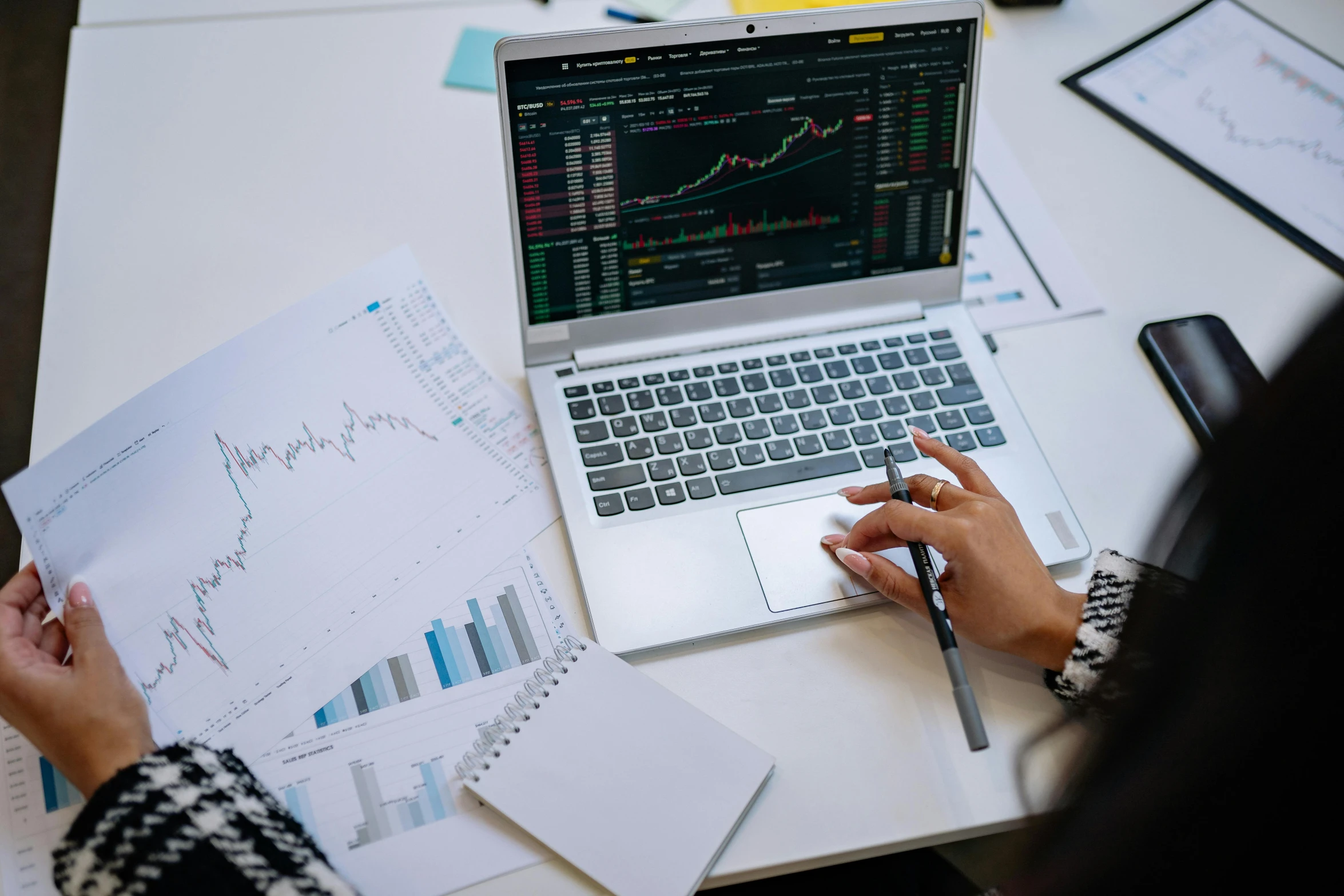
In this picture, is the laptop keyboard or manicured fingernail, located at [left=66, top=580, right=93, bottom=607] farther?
the laptop keyboard

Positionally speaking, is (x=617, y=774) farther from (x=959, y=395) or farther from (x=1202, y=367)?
(x=1202, y=367)

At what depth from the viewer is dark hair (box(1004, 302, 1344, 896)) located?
42 cm

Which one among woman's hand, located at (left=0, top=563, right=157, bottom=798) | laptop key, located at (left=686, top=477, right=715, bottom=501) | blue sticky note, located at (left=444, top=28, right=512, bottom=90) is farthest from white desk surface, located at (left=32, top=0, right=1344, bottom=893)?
woman's hand, located at (left=0, top=563, right=157, bottom=798)

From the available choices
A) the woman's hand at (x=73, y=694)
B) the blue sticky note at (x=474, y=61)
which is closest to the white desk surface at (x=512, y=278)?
the blue sticky note at (x=474, y=61)

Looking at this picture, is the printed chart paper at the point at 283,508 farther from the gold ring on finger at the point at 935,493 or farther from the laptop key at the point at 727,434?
the gold ring on finger at the point at 935,493

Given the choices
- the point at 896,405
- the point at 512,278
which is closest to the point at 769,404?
the point at 896,405

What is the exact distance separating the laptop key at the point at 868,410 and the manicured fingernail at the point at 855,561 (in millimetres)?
150

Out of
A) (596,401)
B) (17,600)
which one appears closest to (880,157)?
(596,401)

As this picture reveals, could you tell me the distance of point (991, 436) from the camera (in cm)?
86

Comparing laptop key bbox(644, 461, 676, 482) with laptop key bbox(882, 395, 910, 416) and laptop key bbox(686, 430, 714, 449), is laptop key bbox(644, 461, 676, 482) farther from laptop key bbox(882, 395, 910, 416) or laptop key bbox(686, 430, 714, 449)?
laptop key bbox(882, 395, 910, 416)

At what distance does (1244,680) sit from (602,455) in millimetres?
516

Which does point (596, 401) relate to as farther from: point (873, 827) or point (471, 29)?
point (471, 29)

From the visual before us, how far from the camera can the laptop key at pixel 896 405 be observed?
0.87 m

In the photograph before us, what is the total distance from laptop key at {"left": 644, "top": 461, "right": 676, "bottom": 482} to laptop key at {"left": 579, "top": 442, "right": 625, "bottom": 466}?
3cm
